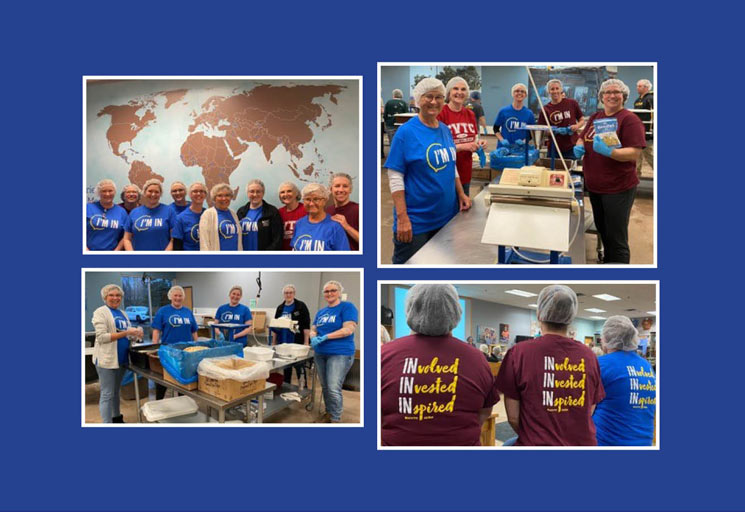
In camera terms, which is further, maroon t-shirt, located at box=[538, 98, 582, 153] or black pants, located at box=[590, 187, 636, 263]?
maroon t-shirt, located at box=[538, 98, 582, 153]

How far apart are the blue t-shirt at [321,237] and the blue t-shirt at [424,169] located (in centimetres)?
30

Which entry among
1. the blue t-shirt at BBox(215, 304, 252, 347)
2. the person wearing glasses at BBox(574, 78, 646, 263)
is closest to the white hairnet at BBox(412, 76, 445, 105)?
the person wearing glasses at BBox(574, 78, 646, 263)

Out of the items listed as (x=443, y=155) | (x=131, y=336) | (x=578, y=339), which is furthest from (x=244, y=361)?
(x=578, y=339)

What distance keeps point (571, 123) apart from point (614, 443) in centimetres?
202

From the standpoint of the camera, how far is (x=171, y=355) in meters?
2.73

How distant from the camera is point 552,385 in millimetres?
2121

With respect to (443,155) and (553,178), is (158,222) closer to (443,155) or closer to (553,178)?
(443,155)

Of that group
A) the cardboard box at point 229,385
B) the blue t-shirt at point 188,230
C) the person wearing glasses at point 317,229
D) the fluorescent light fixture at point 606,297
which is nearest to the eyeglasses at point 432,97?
the person wearing glasses at point 317,229

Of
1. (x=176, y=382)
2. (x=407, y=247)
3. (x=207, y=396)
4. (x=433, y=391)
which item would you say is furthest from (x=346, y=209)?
(x=176, y=382)

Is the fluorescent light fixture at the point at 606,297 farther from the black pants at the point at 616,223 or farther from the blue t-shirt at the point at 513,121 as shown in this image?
the blue t-shirt at the point at 513,121

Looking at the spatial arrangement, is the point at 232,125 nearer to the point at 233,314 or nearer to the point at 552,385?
the point at 233,314

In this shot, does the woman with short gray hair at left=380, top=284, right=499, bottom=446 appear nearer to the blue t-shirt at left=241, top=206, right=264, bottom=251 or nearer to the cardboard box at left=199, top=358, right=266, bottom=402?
the cardboard box at left=199, top=358, right=266, bottom=402

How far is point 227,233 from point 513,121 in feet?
6.89

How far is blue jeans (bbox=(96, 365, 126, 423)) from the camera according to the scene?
8.48 feet
